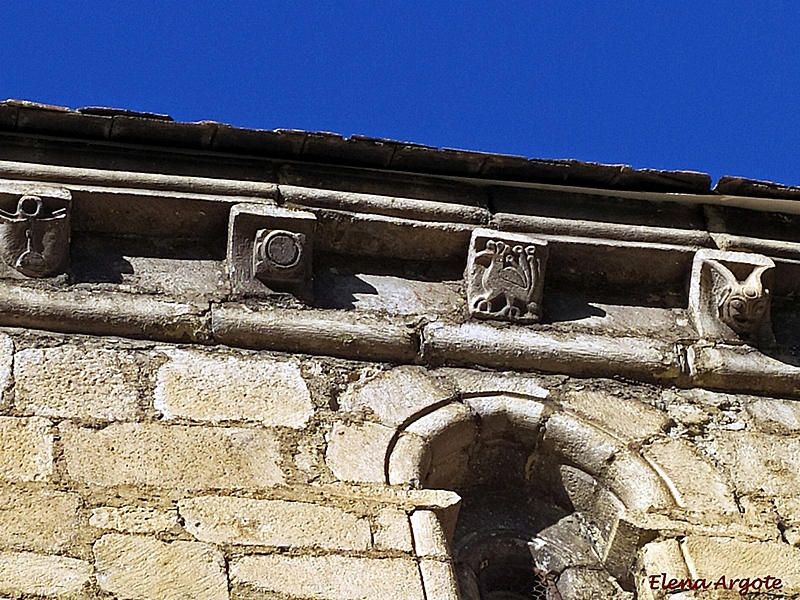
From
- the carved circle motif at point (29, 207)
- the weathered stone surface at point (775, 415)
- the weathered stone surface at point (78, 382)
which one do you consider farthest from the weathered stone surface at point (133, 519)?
the weathered stone surface at point (775, 415)

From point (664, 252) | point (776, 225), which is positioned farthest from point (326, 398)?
point (776, 225)

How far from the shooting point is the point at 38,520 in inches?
179

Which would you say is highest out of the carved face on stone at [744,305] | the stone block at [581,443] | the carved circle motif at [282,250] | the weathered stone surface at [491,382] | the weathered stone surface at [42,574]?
the carved circle motif at [282,250]

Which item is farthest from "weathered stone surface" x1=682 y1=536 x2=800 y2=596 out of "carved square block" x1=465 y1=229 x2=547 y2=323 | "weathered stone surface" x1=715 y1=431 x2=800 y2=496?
"carved square block" x1=465 y1=229 x2=547 y2=323

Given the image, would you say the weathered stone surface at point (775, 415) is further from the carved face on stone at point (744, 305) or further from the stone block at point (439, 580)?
the stone block at point (439, 580)

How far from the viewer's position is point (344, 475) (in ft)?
16.2

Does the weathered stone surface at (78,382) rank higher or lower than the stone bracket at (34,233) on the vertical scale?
lower

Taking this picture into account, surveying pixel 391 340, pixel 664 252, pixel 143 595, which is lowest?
pixel 143 595

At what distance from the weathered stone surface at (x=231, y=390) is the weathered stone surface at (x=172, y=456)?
0.09 metres

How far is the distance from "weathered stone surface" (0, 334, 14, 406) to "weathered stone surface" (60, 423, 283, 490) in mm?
237

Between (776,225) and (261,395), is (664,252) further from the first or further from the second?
(261,395)

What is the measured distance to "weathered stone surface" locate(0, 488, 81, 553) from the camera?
14.7 feet

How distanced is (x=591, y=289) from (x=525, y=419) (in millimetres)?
869

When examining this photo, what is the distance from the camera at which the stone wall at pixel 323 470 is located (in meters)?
4.52
